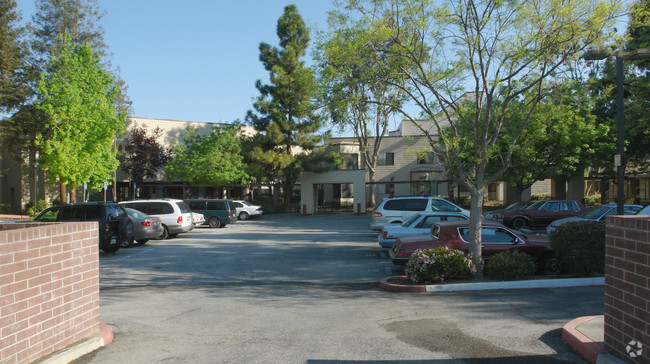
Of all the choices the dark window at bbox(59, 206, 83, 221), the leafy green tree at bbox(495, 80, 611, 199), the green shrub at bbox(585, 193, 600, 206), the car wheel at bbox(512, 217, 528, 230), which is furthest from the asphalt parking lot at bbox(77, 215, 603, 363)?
the green shrub at bbox(585, 193, 600, 206)

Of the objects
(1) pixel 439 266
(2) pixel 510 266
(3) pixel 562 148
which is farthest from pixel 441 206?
(3) pixel 562 148

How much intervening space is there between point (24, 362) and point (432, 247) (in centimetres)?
895

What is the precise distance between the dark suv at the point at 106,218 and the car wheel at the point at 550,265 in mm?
13535

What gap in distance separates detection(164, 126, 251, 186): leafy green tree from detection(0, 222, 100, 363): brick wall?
31.2 m

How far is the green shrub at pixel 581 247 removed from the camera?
1041cm

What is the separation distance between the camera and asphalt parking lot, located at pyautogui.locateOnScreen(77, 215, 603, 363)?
590cm

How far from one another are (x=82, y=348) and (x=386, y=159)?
43.5 meters

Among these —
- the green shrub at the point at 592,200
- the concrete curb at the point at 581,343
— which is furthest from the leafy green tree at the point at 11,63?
the green shrub at the point at 592,200

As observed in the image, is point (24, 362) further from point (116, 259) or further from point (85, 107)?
point (85, 107)

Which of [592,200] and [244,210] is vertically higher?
[592,200]

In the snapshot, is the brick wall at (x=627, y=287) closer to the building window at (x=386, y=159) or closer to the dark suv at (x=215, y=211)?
the dark suv at (x=215, y=211)

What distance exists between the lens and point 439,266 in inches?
412

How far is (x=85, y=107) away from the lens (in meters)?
26.9

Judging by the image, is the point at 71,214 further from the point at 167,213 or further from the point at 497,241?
the point at 497,241
